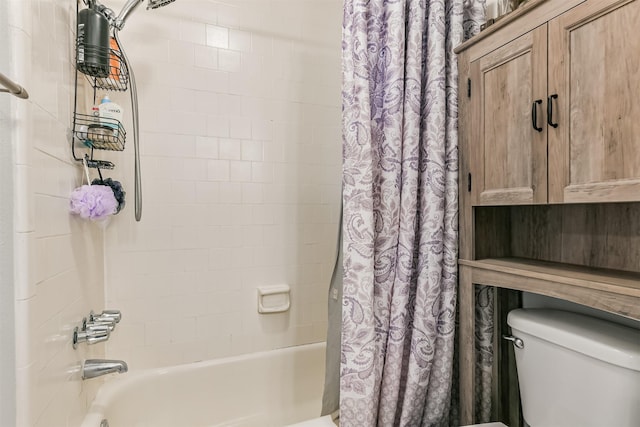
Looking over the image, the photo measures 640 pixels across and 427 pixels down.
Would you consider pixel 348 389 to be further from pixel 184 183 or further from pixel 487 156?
pixel 184 183

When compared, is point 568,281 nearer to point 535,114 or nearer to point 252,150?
point 535,114

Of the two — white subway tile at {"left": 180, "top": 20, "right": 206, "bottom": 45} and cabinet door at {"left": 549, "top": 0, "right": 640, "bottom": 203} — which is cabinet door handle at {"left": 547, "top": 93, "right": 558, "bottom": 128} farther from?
white subway tile at {"left": 180, "top": 20, "right": 206, "bottom": 45}

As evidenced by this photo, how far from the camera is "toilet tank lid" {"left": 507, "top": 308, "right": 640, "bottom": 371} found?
90 centimetres

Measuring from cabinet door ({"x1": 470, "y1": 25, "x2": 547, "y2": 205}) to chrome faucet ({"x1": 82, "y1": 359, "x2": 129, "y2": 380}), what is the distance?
1.40 meters

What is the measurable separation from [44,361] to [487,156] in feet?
4.59

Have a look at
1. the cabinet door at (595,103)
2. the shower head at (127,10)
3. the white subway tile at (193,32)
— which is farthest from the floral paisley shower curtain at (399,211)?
the white subway tile at (193,32)

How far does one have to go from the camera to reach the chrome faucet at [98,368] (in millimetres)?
1200

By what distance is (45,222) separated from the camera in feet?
2.80

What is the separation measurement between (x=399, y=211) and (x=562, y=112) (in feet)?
1.84

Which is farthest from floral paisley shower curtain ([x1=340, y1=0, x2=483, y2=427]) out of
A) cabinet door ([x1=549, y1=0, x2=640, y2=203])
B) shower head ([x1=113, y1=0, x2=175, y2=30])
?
shower head ([x1=113, y1=0, x2=175, y2=30])

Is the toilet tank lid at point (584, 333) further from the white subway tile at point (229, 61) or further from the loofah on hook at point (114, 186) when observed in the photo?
the white subway tile at point (229, 61)

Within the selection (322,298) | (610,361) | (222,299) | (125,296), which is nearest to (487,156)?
(610,361)

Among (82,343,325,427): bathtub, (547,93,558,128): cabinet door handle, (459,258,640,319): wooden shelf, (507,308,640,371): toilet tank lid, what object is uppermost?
(547,93,558,128): cabinet door handle

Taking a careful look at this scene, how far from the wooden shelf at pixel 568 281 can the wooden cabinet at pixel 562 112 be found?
0.70 feet
